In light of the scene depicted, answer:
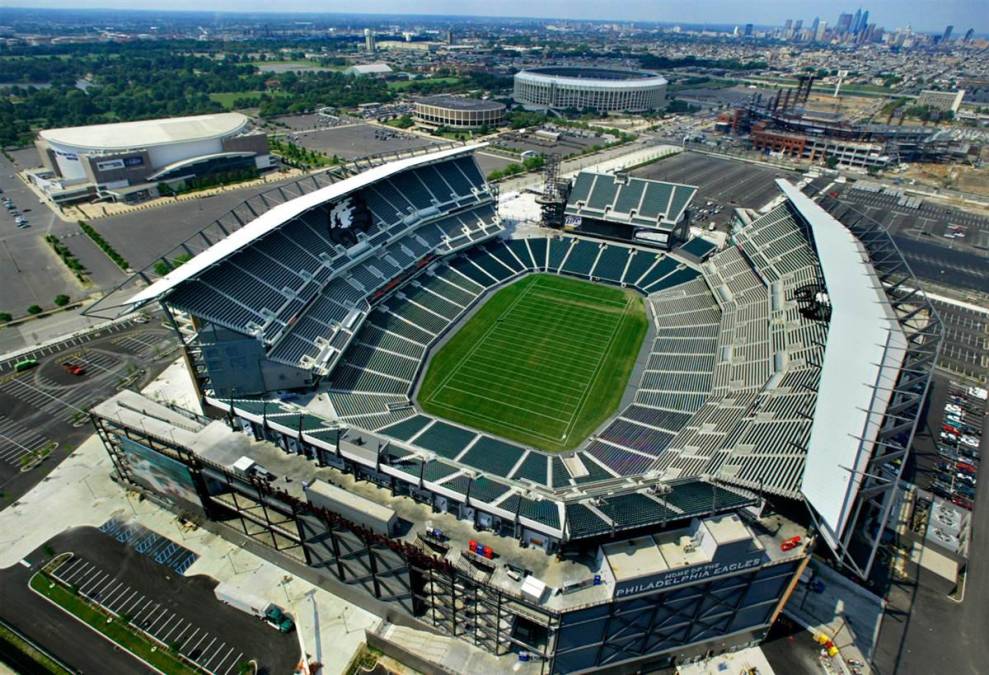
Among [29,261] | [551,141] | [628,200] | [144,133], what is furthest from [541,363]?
[551,141]

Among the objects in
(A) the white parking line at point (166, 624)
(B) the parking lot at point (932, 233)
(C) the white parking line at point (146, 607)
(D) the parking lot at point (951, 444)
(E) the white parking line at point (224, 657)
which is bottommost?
(E) the white parking line at point (224, 657)

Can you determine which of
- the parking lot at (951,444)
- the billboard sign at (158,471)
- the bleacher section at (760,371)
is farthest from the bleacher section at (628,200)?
the billboard sign at (158,471)

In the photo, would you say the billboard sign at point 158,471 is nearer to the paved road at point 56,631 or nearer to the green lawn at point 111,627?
the green lawn at point 111,627

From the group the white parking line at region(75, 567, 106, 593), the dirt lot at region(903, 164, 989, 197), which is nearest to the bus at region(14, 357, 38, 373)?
the white parking line at region(75, 567, 106, 593)

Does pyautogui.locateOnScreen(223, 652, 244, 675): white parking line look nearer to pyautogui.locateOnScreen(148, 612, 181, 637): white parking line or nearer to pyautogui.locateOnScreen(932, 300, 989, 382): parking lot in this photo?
pyautogui.locateOnScreen(148, 612, 181, 637): white parking line

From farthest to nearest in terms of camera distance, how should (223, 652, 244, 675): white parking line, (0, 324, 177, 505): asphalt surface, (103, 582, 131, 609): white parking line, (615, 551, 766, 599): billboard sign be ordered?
(0, 324, 177, 505): asphalt surface, (103, 582, 131, 609): white parking line, (223, 652, 244, 675): white parking line, (615, 551, 766, 599): billboard sign
